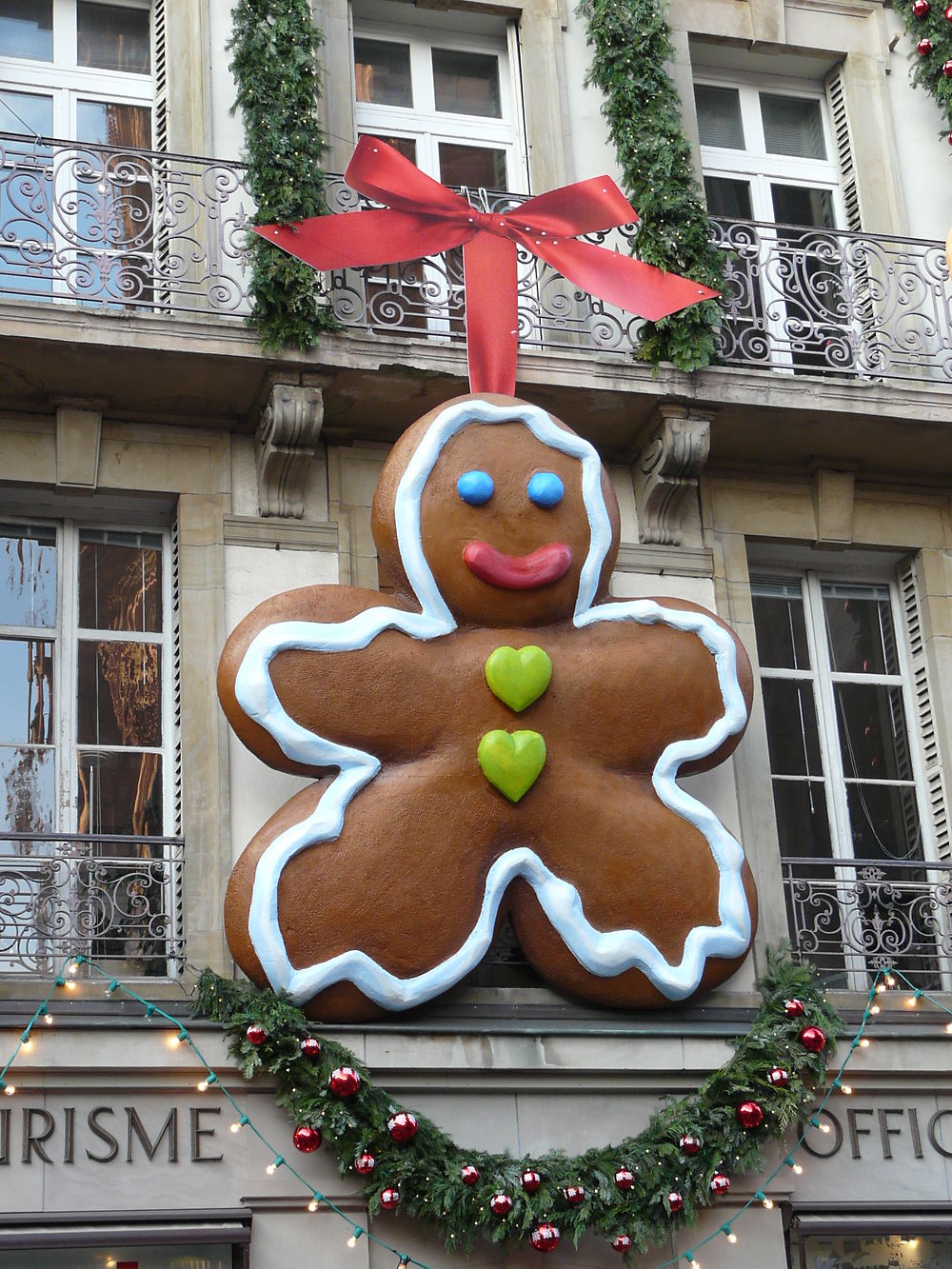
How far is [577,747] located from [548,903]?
0.85 m

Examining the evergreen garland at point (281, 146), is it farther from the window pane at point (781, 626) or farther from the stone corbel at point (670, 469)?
the window pane at point (781, 626)

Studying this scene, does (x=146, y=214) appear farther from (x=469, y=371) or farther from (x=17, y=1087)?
(x=17, y=1087)

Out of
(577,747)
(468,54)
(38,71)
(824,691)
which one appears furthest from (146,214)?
(824,691)

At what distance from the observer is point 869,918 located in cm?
1106

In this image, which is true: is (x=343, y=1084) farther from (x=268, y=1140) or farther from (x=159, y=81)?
(x=159, y=81)

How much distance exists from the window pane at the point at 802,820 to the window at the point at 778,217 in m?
2.44

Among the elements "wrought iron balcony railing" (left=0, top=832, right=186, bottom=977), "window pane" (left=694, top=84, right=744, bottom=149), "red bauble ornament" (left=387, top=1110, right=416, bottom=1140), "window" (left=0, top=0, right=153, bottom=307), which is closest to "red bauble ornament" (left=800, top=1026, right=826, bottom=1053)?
"red bauble ornament" (left=387, top=1110, right=416, bottom=1140)

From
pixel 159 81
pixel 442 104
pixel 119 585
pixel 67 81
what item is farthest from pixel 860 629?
pixel 67 81

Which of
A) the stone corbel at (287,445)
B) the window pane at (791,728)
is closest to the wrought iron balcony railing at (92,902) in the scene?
the stone corbel at (287,445)

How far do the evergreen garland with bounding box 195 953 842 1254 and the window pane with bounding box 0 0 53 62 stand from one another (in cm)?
584

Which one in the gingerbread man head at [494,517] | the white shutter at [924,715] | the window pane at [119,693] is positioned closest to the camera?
the gingerbread man head at [494,517]

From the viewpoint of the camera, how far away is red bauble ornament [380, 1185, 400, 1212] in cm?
902

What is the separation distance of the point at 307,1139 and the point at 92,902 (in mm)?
1648

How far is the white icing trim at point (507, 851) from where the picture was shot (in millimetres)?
9539
